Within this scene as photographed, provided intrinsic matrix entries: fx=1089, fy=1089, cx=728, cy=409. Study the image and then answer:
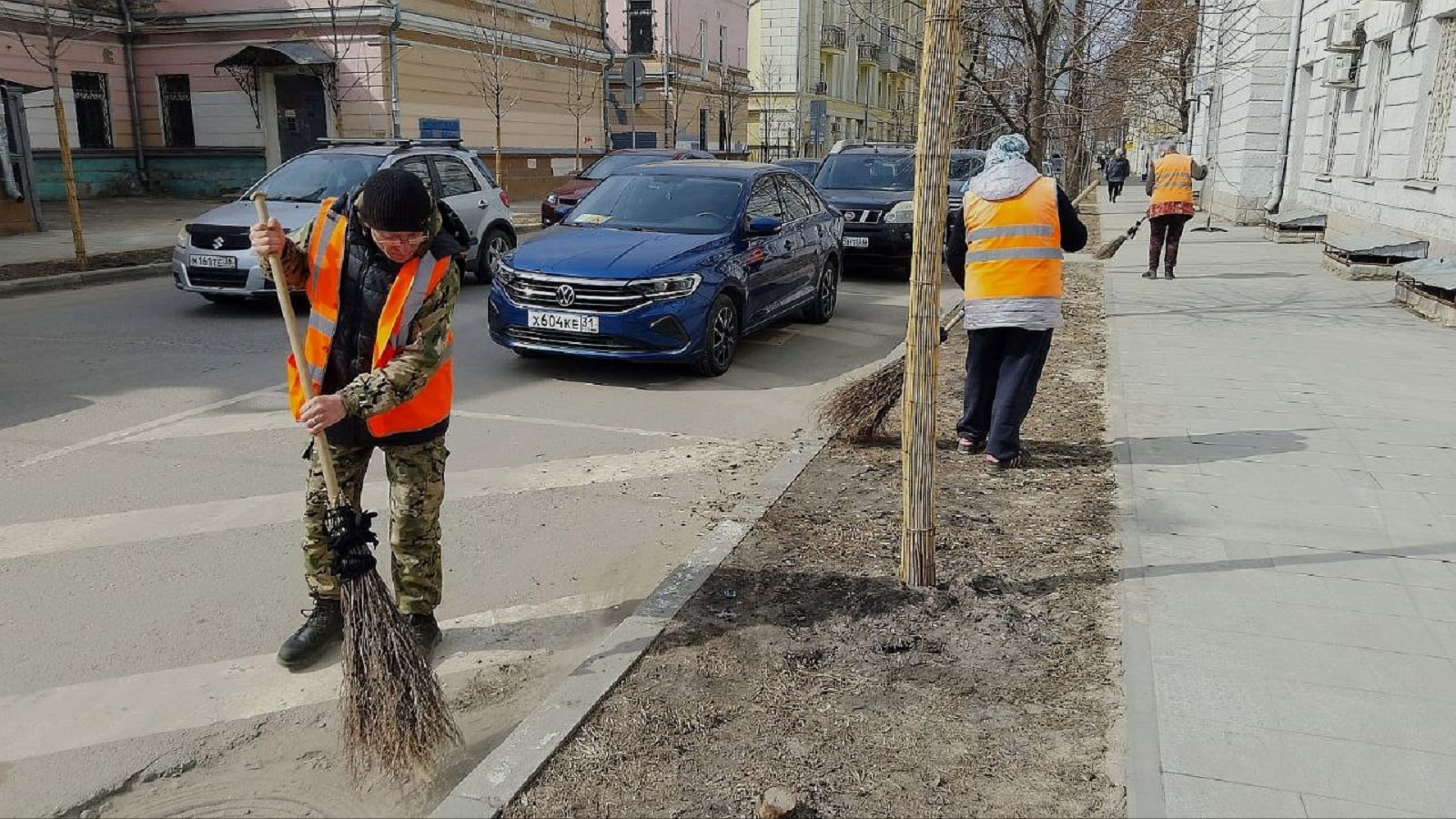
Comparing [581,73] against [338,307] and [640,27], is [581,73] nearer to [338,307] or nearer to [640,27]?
[640,27]

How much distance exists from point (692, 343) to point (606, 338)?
632 mm

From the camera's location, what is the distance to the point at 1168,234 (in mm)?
14484

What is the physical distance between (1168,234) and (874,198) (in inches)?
154

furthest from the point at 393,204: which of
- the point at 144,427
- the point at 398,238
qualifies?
the point at 144,427

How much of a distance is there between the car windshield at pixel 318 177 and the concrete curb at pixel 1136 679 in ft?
28.8

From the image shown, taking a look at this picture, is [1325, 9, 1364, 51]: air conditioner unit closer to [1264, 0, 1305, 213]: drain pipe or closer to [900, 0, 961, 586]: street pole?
[1264, 0, 1305, 213]: drain pipe

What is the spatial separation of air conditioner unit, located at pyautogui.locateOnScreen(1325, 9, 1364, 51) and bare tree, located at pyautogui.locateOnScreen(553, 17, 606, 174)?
58.9 ft

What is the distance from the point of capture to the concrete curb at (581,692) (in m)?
2.95

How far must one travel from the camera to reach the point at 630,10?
38000 mm

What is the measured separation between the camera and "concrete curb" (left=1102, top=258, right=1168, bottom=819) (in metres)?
2.95

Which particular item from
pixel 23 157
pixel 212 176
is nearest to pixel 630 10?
pixel 212 176

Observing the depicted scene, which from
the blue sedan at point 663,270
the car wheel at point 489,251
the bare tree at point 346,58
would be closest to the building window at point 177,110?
the bare tree at point 346,58

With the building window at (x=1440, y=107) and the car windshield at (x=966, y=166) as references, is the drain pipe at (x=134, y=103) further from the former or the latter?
the building window at (x=1440, y=107)

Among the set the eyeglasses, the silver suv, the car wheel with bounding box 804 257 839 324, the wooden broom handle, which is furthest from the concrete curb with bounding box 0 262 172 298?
the eyeglasses
